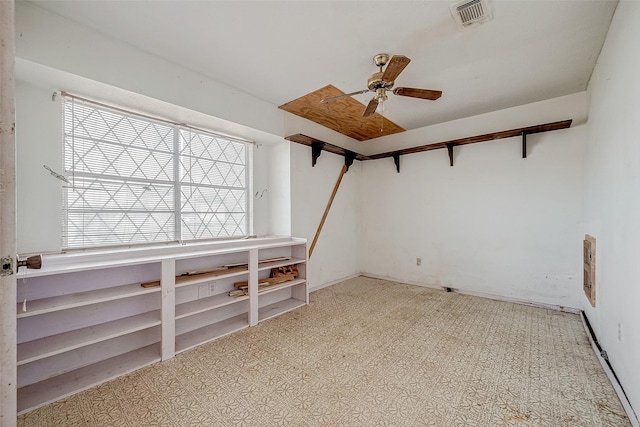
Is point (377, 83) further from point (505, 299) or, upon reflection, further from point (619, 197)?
point (505, 299)

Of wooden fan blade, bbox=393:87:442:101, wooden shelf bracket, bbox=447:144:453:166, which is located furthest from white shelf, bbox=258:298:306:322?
wooden shelf bracket, bbox=447:144:453:166

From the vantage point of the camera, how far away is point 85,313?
2.21m

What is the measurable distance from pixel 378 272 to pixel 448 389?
10.4 ft

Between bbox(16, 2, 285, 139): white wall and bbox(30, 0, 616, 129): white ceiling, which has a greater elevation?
bbox(30, 0, 616, 129): white ceiling

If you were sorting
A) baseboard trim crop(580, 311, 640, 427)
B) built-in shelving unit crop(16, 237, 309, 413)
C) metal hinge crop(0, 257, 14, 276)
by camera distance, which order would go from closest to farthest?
metal hinge crop(0, 257, 14, 276), baseboard trim crop(580, 311, 640, 427), built-in shelving unit crop(16, 237, 309, 413)

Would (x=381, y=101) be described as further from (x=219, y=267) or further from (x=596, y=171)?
(x=219, y=267)

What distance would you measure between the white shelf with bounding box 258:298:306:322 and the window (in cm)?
112

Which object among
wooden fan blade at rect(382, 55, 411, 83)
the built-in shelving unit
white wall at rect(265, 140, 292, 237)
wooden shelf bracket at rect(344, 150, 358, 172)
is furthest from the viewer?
wooden shelf bracket at rect(344, 150, 358, 172)

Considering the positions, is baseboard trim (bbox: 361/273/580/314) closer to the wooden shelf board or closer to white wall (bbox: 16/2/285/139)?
the wooden shelf board

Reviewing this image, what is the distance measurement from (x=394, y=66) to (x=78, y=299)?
10.2ft

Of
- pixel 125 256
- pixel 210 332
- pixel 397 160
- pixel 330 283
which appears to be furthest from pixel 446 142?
pixel 125 256

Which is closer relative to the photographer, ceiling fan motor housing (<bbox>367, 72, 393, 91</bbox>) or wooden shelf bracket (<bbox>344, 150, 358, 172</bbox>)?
ceiling fan motor housing (<bbox>367, 72, 393, 91</bbox>)

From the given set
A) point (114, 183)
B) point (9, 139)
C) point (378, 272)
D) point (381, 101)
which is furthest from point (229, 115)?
point (378, 272)

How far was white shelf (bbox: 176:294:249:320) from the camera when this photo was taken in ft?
8.29
